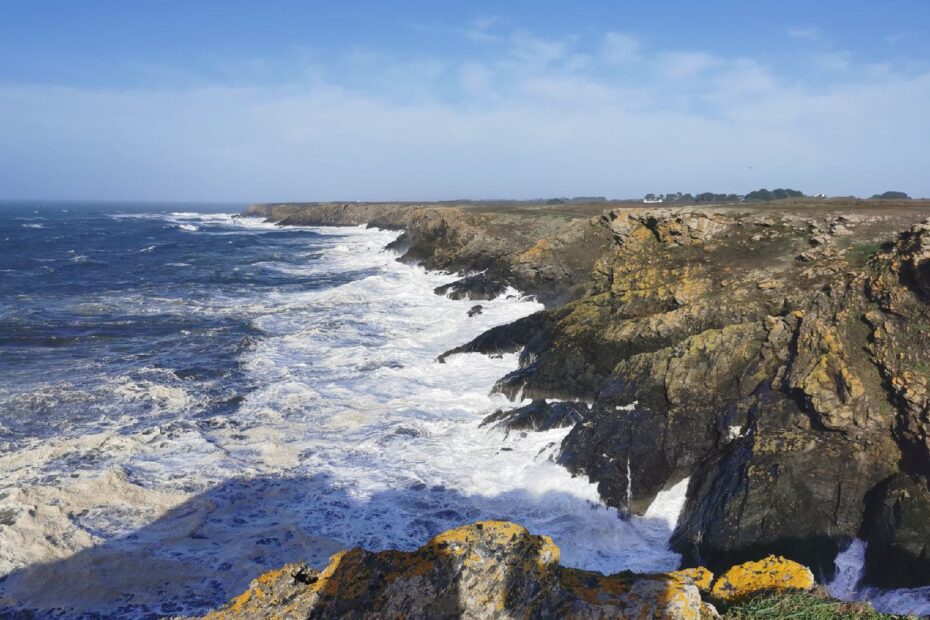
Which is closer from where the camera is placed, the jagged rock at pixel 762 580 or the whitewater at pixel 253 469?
the jagged rock at pixel 762 580

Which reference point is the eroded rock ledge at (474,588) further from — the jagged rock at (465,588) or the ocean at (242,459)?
the ocean at (242,459)

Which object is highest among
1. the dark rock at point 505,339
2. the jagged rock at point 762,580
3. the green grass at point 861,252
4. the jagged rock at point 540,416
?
the green grass at point 861,252

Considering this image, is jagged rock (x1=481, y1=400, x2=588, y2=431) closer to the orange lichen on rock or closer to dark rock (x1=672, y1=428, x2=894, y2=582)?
dark rock (x1=672, y1=428, x2=894, y2=582)

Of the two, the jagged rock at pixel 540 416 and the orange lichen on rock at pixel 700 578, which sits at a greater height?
the orange lichen on rock at pixel 700 578

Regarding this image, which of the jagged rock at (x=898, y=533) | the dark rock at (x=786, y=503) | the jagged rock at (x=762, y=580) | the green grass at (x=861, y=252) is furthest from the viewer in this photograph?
the green grass at (x=861, y=252)

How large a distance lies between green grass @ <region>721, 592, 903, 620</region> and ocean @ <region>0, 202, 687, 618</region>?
5.53 meters

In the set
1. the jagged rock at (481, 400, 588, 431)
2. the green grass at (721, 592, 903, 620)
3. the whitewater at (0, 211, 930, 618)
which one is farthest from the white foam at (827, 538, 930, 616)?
the jagged rock at (481, 400, 588, 431)

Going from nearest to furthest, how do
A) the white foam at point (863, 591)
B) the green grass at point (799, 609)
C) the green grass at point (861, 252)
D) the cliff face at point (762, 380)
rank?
1. the green grass at point (799, 609)
2. the white foam at point (863, 591)
3. the cliff face at point (762, 380)
4. the green grass at point (861, 252)

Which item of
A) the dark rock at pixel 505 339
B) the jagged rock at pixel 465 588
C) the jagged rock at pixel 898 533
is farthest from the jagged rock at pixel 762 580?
the dark rock at pixel 505 339

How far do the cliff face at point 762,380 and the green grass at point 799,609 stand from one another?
5.51 m

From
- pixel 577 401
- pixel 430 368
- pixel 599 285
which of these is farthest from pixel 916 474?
pixel 430 368

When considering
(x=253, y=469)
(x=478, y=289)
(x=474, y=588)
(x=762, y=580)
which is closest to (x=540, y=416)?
(x=253, y=469)

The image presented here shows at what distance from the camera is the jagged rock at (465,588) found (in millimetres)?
4434

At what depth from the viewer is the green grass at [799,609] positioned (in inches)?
172
